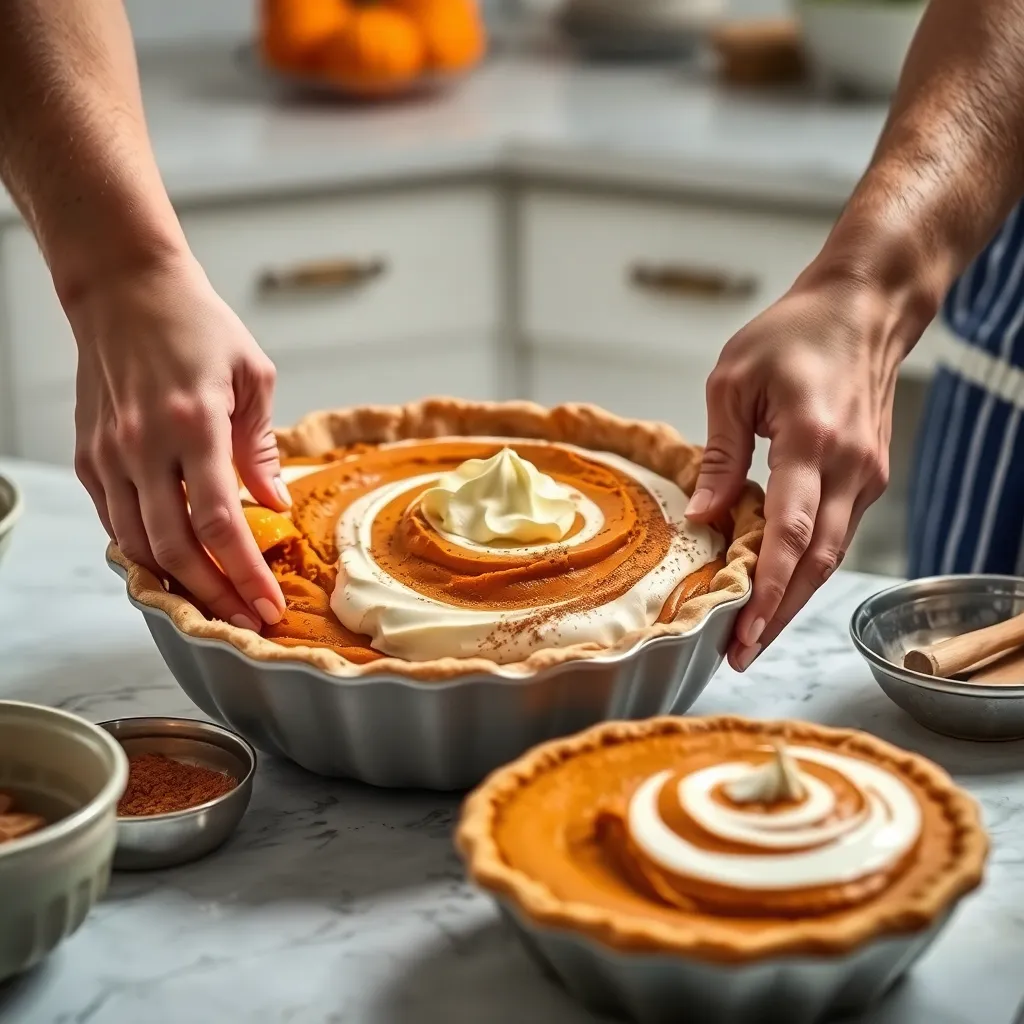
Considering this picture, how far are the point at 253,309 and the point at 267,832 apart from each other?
5.44ft

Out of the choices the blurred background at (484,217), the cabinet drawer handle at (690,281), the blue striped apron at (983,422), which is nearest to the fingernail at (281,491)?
the blue striped apron at (983,422)

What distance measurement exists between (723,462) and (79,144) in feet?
2.02

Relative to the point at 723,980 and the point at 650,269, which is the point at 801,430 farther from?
the point at 650,269

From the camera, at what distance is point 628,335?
2.73 m

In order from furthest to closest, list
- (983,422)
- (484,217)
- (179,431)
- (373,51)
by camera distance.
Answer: (373,51), (484,217), (983,422), (179,431)

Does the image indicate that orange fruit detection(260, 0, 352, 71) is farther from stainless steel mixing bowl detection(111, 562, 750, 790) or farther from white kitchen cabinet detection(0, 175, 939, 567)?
stainless steel mixing bowl detection(111, 562, 750, 790)

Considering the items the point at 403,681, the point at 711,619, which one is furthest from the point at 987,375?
the point at 403,681

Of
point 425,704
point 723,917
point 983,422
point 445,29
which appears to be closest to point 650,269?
point 445,29

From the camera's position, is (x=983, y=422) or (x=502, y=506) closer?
(x=502, y=506)

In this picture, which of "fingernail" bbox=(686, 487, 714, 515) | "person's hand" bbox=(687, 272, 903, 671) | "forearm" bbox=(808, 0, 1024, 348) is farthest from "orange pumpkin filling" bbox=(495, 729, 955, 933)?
"forearm" bbox=(808, 0, 1024, 348)

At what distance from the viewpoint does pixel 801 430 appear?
1252 mm

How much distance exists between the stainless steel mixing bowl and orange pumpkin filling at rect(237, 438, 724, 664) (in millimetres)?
→ 52

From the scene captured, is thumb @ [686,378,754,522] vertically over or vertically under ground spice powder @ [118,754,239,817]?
over

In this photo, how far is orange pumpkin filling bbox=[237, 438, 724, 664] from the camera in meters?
1.19
